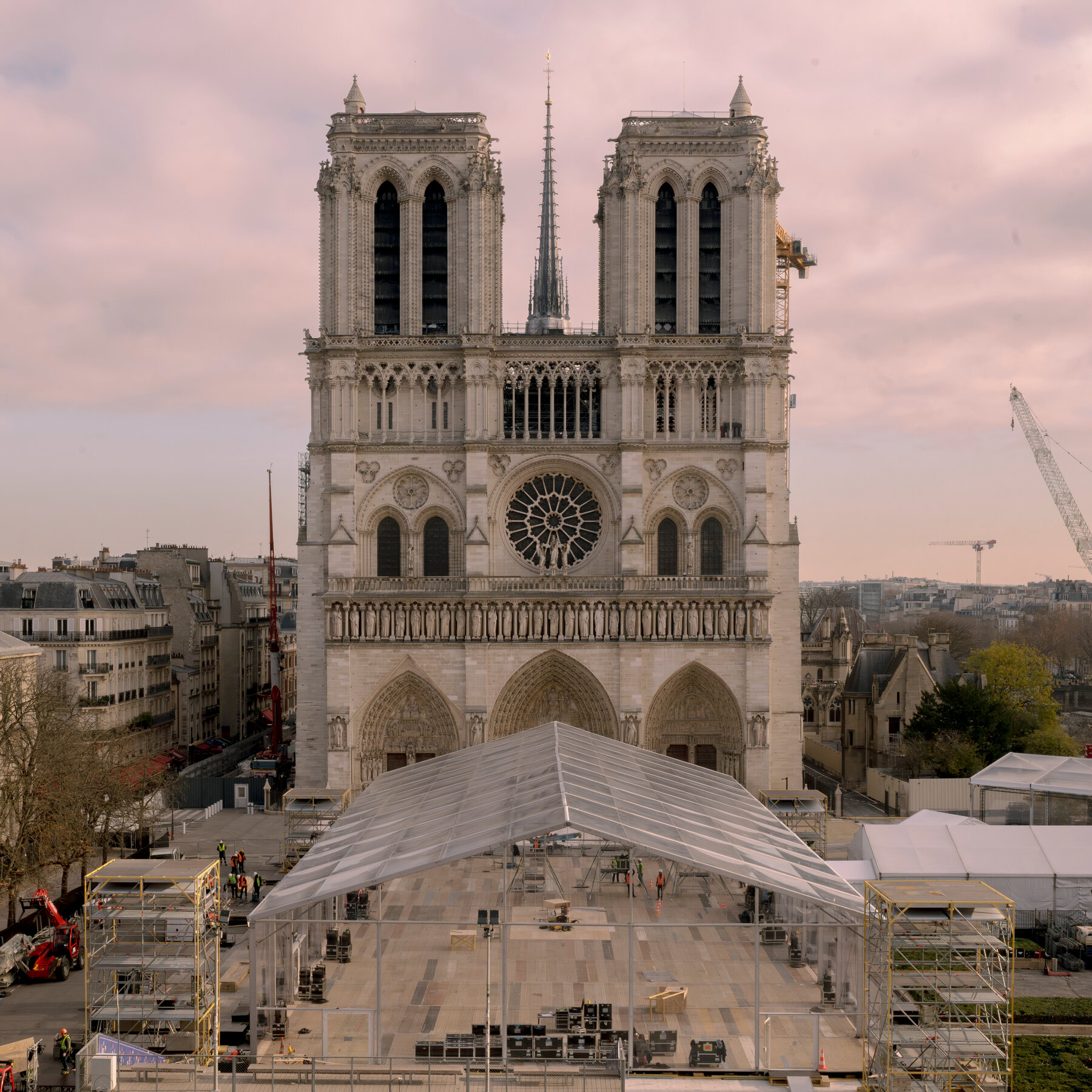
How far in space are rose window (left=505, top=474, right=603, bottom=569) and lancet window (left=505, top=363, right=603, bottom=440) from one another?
1913 mm

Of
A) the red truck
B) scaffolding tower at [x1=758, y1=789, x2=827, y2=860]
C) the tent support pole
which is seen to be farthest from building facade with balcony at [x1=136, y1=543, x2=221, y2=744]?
the tent support pole

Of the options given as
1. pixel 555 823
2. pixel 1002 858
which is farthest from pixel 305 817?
pixel 1002 858

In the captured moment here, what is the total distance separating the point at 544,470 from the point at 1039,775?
21744 millimetres

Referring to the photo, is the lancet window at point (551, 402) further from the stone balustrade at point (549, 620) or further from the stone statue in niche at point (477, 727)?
the stone statue in niche at point (477, 727)

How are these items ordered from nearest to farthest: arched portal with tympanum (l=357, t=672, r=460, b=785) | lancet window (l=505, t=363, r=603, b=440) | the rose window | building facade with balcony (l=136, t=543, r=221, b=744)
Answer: arched portal with tympanum (l=357, t=672, r=460, b=785)
lancet window (l=505, t=363, r=603, b=440)
the rose window
building facade with balcony (l=136, t=543, r=221, b=744)

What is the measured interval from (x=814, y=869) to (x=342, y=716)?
2565 cm

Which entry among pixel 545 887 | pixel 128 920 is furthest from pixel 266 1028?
pixel 545 887

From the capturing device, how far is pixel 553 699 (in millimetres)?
46906

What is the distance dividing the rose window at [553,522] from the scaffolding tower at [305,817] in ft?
43.0

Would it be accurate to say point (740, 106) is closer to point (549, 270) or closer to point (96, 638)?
point (549, 270)

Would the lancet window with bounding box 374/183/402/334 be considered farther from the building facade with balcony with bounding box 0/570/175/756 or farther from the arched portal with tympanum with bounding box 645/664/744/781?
the building facade with balcony with bounding box 0/570/175/756

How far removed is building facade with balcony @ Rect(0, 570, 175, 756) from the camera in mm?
53031

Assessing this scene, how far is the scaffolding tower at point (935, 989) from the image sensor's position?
62.0 ft

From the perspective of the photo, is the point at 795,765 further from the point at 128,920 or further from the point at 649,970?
the point at 128,920
